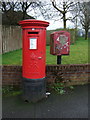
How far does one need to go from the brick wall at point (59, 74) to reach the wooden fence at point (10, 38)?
5434 mm

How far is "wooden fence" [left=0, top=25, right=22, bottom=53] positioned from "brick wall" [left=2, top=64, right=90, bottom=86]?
17.8ft

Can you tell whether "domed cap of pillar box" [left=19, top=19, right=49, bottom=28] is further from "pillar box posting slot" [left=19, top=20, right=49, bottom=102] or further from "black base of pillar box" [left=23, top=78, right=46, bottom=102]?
"black base of pillar box" [left=23, top=78, right=46, bottom=102]

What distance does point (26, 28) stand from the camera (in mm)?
3375

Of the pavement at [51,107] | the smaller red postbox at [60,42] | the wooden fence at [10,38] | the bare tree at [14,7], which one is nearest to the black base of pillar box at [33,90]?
the pavement at [51,107]

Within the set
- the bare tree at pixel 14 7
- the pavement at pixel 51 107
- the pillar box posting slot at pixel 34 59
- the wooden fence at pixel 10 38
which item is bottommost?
the pavement at pixel 51 107

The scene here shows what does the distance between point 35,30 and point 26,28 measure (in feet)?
0.70

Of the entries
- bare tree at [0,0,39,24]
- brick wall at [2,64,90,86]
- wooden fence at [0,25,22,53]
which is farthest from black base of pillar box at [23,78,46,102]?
bare tree at [0,0,39,24]

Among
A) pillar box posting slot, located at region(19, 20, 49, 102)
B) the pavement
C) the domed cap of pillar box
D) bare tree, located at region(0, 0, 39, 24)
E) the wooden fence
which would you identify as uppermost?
bare tree, located at region(0, 0, 39, 24)

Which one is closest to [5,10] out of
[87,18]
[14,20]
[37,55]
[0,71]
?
[14,20]

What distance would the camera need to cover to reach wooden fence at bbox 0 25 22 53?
9548mm

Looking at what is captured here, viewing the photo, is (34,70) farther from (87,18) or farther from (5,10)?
(87,18)

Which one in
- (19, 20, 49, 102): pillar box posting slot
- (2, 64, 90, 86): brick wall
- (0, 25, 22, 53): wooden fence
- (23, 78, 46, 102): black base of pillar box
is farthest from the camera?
(0, 25, 22, 53): wooden fence

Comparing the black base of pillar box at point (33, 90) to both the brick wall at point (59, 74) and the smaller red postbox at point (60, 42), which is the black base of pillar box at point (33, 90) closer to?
the brick wall at point (59, 74)

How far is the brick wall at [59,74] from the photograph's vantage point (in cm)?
418
